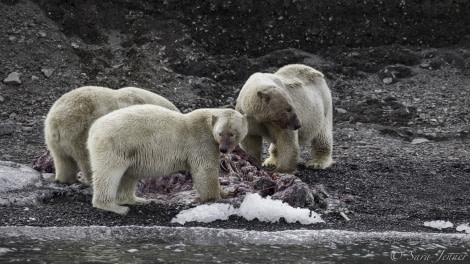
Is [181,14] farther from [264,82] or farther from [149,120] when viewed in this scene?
[149,120]

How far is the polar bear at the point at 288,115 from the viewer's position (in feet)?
38.5

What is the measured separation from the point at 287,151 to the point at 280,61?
7.90 meters

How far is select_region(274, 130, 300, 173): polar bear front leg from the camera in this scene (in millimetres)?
12141

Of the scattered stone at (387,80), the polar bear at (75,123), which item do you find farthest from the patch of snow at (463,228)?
the scattered stone at (387,80)

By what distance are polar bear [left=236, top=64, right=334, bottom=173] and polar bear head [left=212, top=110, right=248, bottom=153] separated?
1764 millimetres

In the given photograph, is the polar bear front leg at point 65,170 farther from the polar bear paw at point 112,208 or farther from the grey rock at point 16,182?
the polar bear paw at point 112,208

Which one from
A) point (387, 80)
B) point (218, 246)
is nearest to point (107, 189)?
point (218, 246)

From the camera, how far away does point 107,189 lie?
9656 mm

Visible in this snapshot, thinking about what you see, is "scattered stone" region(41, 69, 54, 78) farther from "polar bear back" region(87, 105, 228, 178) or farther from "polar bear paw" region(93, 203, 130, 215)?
"polar bear paw" region(93, 203, 130, 215)

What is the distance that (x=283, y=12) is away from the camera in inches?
813

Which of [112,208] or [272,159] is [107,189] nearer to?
[112,208]

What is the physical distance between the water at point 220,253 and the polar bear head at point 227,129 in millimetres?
1353

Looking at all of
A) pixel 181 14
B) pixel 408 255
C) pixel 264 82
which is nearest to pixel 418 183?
pixel 264 82

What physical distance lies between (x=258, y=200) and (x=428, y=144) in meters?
6.74
